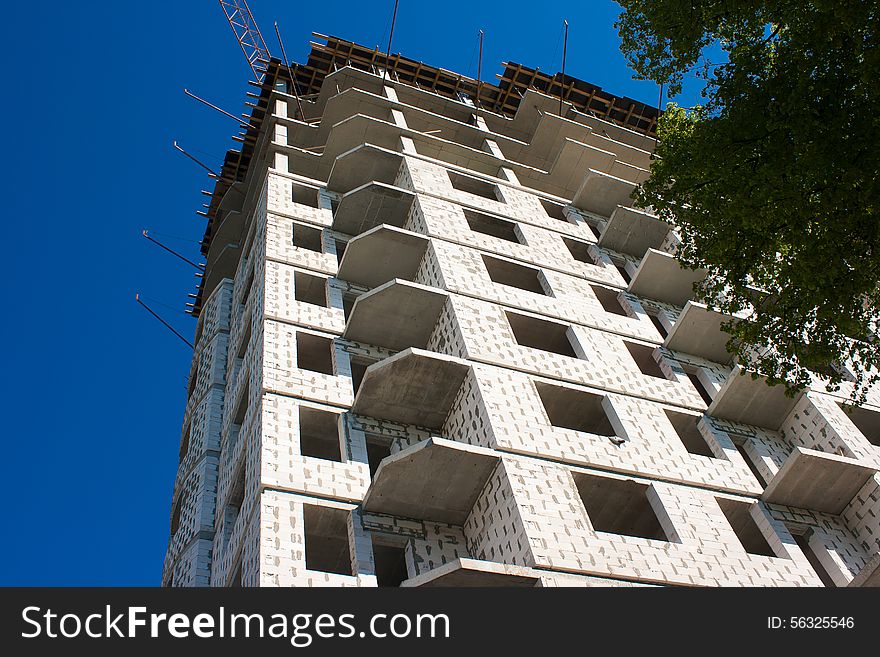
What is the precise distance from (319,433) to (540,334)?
709 centimetres

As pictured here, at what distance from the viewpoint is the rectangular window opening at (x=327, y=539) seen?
17.4 meters

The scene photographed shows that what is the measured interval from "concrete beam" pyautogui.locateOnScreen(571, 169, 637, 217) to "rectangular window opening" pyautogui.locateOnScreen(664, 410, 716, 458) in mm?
12253

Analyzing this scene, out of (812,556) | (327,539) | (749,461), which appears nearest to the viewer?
(327,539)

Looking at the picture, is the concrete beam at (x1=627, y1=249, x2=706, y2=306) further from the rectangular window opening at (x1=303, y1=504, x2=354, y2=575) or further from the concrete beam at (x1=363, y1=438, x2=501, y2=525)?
the rectangular window opening at (x1=303, y1=504, x2=354, y2=575)

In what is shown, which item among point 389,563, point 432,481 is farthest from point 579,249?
point 389,563

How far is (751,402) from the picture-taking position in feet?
73.7

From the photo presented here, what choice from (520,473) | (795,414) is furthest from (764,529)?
(520,473)

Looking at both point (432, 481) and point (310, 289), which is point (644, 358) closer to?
point (432, 481)

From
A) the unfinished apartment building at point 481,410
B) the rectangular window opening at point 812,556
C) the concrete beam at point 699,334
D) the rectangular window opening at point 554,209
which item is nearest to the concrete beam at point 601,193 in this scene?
the unfinished apartment building at point 481,410

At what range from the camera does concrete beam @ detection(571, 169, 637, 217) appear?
32.3 meters

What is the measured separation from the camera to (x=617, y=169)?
117ft
